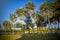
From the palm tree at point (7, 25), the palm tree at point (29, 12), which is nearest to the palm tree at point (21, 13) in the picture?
the palm tree at point (29, 12)

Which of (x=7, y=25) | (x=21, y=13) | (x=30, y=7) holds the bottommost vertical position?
(x=7, y=25)

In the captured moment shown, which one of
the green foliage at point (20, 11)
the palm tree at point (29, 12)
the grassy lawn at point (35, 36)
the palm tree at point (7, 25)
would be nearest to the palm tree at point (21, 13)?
the green foliage at point (20, 11)

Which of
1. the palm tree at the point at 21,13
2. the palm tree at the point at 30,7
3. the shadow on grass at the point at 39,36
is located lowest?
the shadow on grass at the point at 39,36

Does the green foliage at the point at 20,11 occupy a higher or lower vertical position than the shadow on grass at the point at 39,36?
higher

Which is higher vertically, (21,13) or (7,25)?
(21,13)

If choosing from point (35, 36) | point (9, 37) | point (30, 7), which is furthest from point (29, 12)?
point (9, 37)

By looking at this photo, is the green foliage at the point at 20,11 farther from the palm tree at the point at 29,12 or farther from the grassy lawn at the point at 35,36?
the grassy lawn at the point at 35,36

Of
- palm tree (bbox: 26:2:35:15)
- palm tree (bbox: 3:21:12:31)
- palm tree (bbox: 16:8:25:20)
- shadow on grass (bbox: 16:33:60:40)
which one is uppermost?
palm tree (bbox: 26:2:35:15)

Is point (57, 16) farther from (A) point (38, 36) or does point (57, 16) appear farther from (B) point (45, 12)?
(A) point (38, 36)

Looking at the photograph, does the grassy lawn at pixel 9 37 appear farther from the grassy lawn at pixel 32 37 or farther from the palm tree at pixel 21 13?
the palm tree at pixel 21 13

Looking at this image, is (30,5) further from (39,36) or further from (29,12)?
(39,36)

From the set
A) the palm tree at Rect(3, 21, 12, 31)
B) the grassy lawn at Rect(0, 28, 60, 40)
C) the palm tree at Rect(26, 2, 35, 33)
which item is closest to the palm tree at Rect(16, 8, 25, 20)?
the palm tree at Rect(26, 2, 35, 33)

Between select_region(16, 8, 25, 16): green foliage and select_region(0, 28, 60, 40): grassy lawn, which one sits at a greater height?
select_region(16, 8, 25, 16): green foliage

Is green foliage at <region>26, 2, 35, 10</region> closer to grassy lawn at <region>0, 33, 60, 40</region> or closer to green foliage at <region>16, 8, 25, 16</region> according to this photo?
green foliage at <region>16, 8, 25, 16</region>
